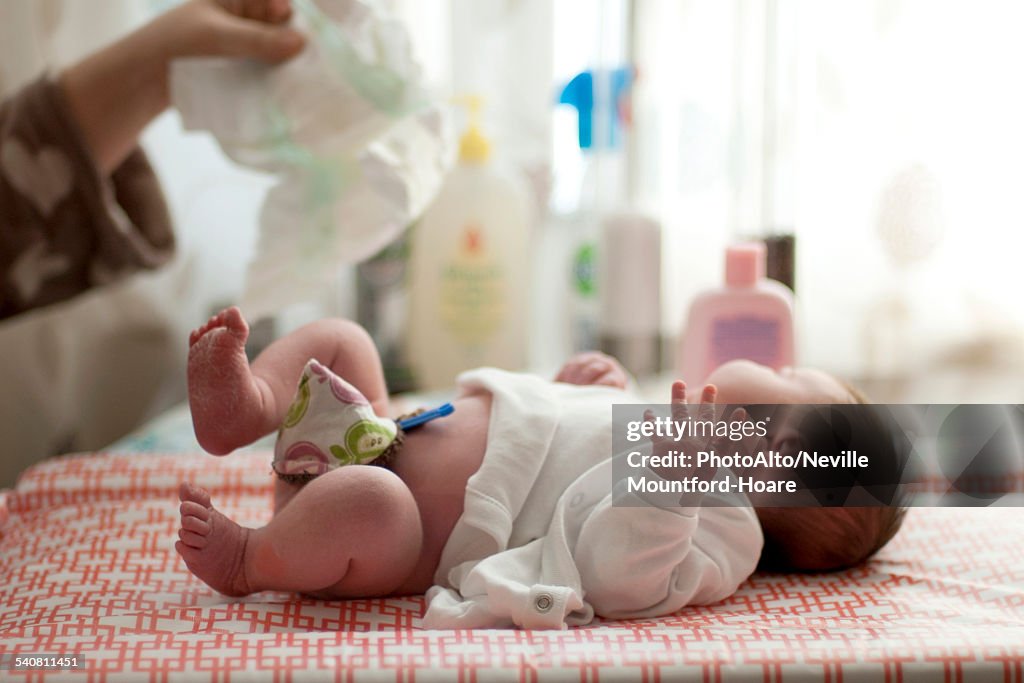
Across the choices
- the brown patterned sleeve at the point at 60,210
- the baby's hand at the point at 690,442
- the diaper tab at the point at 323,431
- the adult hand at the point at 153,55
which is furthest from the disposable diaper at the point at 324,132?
the baby's hand at the point at 690,442

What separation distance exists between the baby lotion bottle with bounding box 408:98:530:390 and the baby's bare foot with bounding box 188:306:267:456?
61 centimetres

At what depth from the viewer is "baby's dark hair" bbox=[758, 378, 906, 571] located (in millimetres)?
741

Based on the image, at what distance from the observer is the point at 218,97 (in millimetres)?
945

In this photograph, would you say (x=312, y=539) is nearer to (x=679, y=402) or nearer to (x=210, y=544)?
(x=210, y=544)

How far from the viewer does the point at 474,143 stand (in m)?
1.30

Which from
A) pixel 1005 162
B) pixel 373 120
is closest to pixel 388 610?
pixel 373 120

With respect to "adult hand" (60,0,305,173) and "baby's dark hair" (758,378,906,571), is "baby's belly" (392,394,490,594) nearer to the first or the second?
"baby's dark hair" (758,378,906,571)

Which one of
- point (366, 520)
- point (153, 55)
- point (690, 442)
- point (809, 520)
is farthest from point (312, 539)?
point (153, 55)

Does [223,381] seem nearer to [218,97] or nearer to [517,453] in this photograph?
[517,453]

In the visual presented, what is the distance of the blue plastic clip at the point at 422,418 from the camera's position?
2.48 ft

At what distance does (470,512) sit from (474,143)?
0.70 meters

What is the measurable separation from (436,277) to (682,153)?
0.36m

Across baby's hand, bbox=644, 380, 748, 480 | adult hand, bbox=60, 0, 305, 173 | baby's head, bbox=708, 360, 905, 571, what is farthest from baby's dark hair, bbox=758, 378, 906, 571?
adult hand, bbox=60, 0, 305, 173

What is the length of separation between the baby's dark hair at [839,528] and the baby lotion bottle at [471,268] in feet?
2.00
